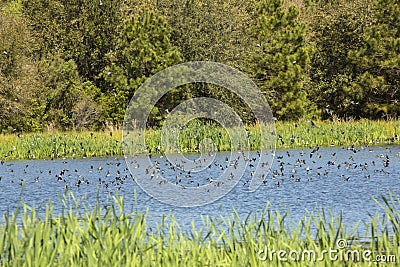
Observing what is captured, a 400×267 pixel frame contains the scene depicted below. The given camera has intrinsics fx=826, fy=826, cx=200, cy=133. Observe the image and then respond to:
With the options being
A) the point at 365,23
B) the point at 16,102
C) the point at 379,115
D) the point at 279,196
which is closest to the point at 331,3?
the point at 365,23

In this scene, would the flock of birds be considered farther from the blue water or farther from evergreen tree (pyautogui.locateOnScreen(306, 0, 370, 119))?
evergreen tree (pyautogui.locateOnScreen(306, 0, 370, 119))

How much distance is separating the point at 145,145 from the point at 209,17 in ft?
45.3

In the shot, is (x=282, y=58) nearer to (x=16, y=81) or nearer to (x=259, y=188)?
(x=16, y=81)

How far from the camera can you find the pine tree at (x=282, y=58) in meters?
34.9

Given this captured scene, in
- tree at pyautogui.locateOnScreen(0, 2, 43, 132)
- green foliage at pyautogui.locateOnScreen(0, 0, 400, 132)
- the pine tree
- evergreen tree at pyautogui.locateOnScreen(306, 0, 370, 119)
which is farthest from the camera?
evergreen tree at pyautogui.locateOnScreen(306, 0, 370, 119)

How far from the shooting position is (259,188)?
50.9ft

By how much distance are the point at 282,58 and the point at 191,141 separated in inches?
443

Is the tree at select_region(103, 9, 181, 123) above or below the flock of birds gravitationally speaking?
above

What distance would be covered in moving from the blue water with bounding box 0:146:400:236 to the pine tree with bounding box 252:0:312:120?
12.2 metres

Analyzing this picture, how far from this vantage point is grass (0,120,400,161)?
24500 millimetres

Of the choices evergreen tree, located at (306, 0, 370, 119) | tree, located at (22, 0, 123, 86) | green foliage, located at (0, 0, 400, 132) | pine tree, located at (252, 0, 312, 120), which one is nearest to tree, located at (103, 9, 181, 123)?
green foliage, located at (0, 0, 400, 132)

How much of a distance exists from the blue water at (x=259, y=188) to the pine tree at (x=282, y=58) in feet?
40.1

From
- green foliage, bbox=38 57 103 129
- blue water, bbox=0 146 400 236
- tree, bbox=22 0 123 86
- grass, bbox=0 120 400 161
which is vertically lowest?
blue water, bbox=0 146 400 236

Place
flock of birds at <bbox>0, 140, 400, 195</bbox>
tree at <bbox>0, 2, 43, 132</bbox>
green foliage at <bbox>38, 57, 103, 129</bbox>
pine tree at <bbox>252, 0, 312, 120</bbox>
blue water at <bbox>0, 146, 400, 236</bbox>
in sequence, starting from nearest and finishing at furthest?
blue water at <bbox>0, 146, 400, 236</bbox>
flock of birds at <bbox>0, 140, 400, 195</bbox>
tree at <bbox>0, 2, 43, 132</bbox>
pine tree at <bbox>252, 0, 312, 120</bbox>
green foliage at <bbox>38, 57, 103, 129</bbox>
